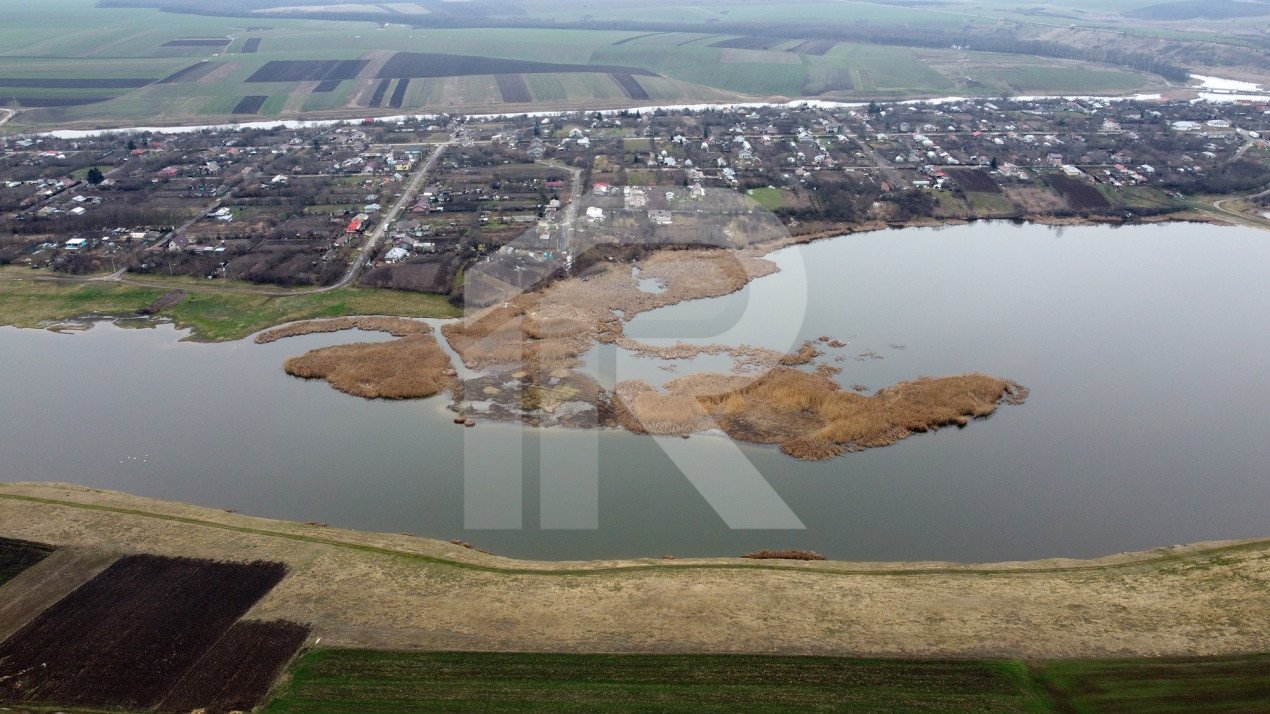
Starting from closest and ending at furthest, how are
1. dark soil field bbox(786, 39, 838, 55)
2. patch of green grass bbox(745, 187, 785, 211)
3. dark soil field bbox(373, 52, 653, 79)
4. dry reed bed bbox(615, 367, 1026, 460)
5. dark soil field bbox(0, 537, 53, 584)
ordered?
dark soil field bbox(0, 537, 53, 584) < dry reed bed bbox(615, 367, 1026, 460) < patch of green grass bbox(745, 187, 785, 211) < dark soil field bbox(373, 52, 653, 79) < dark soil field bbox(786, 39, 838, 55)

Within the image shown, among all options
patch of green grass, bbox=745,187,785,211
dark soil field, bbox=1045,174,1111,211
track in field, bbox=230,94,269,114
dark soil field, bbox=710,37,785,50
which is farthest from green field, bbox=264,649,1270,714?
dark soil field, bbox=710,37,785,50

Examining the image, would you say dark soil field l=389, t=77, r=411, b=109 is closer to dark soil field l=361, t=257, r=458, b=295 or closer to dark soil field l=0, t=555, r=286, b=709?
dark soil field l=361, t=257, r=458, b=295

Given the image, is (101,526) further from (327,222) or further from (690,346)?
(327,222)

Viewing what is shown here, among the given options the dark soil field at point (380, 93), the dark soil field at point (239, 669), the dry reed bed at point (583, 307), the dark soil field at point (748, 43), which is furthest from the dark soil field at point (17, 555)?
the dark soil field at point (748, 43)

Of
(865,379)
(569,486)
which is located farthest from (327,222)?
(865,379)

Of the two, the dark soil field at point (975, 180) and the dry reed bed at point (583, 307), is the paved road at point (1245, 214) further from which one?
the dry reed bed at point (583, 307)

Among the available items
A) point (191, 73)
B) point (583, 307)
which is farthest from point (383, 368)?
point (191, 73)
